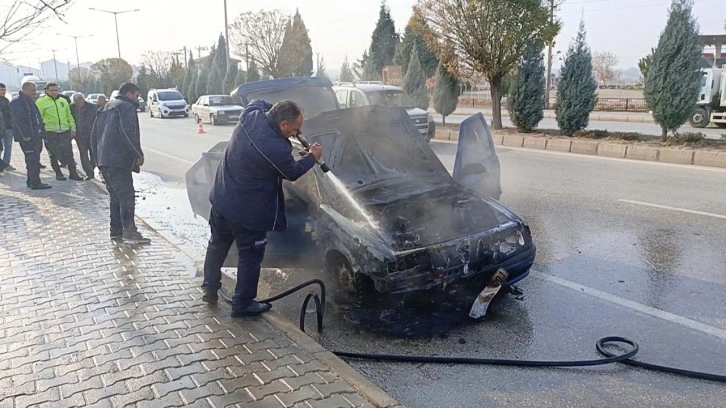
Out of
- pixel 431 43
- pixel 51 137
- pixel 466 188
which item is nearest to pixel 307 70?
pixel 431 43

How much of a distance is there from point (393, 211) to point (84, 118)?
7946mm

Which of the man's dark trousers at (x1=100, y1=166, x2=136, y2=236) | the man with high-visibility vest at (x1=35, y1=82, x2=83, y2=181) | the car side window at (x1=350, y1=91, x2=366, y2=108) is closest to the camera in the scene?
the man's dark trousers at (x1=100, y1=166, x2=136, y2=236)

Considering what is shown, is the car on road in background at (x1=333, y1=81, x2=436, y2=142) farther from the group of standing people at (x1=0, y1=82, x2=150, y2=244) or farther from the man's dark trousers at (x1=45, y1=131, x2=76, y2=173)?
the man's dark trousers at (x1=45, y1=131, x2=76, y2=173)

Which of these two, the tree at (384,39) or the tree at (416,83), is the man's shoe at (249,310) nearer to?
the tree at (416,83)

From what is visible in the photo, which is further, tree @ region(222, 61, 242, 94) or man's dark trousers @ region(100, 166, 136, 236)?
tree @ region(222, 61, 242, 94)

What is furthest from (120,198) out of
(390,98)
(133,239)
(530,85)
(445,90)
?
(445,90)

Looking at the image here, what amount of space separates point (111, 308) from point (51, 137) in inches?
269

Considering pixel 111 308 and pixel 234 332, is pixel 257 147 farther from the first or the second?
pixel 111 308

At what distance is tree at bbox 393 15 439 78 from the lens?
57.9 ft

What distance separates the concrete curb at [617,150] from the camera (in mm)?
11438

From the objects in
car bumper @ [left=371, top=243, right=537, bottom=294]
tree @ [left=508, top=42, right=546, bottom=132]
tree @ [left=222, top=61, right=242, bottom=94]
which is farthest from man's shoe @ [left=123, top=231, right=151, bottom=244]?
tree @ [left=222, top=61, right=242, bottom=94]

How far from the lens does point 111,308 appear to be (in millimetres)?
4352

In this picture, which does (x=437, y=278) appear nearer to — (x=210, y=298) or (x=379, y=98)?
(x=210, y=298)

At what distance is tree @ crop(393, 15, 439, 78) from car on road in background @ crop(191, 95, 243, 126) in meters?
8.24
